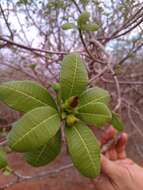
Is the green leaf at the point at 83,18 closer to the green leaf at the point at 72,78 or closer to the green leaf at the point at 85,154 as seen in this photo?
the green leaf at the point at 72,78

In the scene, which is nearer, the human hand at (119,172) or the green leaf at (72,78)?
the green leaf at (72,78)

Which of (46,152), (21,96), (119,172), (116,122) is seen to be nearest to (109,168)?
(119,172)

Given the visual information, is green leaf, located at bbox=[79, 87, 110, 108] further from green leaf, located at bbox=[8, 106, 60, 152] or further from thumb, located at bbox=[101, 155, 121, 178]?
thumb, located at bbox=[101, 155, 121, 178]

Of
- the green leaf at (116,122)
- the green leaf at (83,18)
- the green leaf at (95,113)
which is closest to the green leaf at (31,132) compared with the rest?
the green leaf at (95,113)

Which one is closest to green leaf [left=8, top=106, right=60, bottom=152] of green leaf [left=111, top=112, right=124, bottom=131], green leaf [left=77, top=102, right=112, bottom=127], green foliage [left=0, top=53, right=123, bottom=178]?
green foliage [left=0, top=53, right=123, bottom=178]

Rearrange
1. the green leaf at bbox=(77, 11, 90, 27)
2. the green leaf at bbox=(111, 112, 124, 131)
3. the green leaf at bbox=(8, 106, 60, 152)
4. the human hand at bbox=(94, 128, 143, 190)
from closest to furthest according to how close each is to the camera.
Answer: the green leaf at bbox=(8, 106, 60, 152) → the green leaf at bbox=(111, 112, 124, 131) → the human hand at bbox=(94, 128, 143, 190) → the green leaf at bbox=(77, 11, 90, 27)

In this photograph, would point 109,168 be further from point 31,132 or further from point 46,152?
point 31,132
